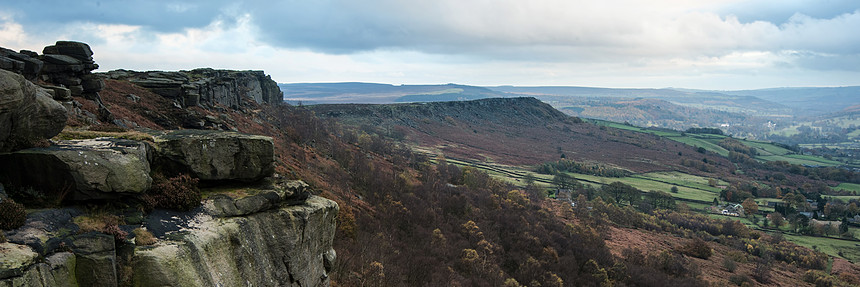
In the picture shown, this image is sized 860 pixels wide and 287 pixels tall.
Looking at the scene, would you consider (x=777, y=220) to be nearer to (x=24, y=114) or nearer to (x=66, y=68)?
(x=66, y=68)

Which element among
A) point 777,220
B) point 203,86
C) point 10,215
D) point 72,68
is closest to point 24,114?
point 10,215

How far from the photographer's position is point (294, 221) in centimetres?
1677

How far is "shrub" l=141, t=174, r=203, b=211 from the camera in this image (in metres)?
13.7

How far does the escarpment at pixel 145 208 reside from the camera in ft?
36.1

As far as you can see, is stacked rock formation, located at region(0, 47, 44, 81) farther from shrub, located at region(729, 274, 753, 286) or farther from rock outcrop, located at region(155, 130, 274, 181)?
shrub, located at region(729, 274, 753, 286)

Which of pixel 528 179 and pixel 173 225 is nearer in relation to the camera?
pixel 173 225

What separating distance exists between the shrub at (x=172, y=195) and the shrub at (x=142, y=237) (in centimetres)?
128

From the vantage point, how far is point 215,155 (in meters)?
16.0

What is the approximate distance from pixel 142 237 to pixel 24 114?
4912 millimetres

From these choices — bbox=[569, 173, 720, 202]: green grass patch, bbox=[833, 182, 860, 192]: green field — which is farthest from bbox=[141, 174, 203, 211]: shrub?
bbox=[833, 182, 860, 192]: green field

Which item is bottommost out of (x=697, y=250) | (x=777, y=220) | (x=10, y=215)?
(x=777, y=220)

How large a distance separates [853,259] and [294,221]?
4688 inches

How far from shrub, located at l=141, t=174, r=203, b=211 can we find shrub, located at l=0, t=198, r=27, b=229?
298cm

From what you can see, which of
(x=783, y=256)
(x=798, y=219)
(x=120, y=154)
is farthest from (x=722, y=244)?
(x=120, y=154)
